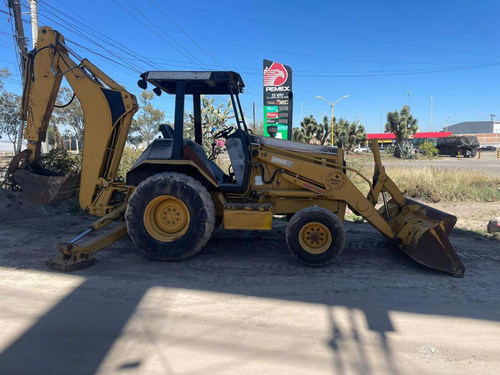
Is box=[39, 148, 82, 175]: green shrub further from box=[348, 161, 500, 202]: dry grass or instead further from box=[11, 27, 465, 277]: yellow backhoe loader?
box=[348, 161, 500, 202]: dry grass

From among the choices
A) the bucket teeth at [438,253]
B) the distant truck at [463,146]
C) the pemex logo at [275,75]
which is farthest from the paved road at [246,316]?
the distant truck at [463,146]

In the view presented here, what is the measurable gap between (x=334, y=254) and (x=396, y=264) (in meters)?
1.04

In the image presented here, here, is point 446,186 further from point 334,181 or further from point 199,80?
point 199,80

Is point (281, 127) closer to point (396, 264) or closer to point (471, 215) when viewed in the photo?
point (471, 215)

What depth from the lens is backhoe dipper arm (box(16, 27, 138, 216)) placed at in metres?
5.45

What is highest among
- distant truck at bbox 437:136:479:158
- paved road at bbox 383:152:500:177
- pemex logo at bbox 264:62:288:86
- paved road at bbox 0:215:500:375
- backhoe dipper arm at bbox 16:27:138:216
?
pemex logo at bbox 264:62:288:86

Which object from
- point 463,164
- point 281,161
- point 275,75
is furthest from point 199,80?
point 463,164

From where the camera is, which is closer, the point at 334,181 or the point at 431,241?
the point at 431,241

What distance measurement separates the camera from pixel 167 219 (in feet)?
17.2

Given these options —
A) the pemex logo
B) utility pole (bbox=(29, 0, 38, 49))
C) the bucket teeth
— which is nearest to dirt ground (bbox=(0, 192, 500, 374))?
the bucket teeth

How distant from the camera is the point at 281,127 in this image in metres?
16.1

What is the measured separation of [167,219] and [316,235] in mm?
2207

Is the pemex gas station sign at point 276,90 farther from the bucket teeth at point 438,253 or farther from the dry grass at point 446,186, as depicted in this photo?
the bucket teeth at point 438,253

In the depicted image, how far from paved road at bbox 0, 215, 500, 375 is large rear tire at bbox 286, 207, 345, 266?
0.19 metres
